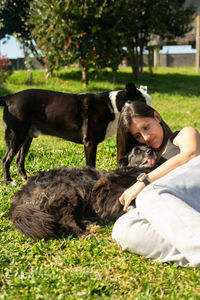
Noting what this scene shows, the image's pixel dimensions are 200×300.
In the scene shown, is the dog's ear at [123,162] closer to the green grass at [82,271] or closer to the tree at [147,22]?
the green grass at [82,271]

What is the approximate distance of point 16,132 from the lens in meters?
4.38

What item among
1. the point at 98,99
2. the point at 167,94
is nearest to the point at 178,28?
the point at 167,94

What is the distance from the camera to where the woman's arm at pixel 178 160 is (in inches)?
102

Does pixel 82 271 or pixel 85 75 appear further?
pixel 85 75

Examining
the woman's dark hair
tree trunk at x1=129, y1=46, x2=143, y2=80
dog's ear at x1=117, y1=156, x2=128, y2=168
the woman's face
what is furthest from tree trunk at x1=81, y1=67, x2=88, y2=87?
the woman's face

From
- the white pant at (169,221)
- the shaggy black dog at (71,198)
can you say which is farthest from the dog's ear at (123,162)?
the white pant at (169,221)

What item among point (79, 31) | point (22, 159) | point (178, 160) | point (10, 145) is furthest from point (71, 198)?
point (79, 31)

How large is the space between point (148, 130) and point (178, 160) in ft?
1.49

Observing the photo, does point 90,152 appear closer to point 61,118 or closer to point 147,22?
point 61,118

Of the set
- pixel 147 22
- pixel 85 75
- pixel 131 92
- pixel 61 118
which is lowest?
pixel 61 118

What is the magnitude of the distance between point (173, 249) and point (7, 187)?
247 cm

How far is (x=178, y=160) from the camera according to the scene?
2.68 metres

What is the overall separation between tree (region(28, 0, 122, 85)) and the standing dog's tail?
8457 mm

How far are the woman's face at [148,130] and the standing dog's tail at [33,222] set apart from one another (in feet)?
3.30
